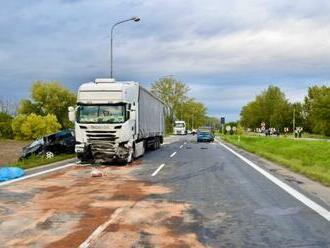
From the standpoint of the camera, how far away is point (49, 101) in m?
102

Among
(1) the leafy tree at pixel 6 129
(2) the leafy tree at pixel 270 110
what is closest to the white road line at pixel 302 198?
(1) the leafy tree at pixel 6 129

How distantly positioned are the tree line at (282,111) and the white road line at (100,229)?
299 ft

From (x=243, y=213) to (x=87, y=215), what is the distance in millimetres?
2917

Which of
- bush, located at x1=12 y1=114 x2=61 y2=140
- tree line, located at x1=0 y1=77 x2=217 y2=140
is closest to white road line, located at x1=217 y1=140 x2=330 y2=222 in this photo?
tree line, located at x1=0 y1=77 x2=217 y2=140

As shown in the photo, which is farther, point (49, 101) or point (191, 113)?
point (191, 113)

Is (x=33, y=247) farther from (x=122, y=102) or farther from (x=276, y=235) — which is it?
(x=122, y=102)

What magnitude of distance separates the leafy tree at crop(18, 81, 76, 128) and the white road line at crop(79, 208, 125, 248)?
9014cm

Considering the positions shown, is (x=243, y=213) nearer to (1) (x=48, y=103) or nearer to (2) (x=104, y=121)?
(2) (x=104, y=121)

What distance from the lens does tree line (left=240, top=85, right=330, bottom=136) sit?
112312mm

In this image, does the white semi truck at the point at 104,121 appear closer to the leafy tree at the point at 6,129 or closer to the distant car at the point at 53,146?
the distant car at the point at 53,146

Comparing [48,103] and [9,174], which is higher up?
[48,103]

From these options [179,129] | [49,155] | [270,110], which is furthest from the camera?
[270,110]

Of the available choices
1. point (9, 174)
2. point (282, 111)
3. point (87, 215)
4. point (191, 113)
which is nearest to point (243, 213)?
point (87, 215)

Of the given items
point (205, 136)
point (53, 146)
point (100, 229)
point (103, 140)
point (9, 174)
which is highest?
point (103, 140)
